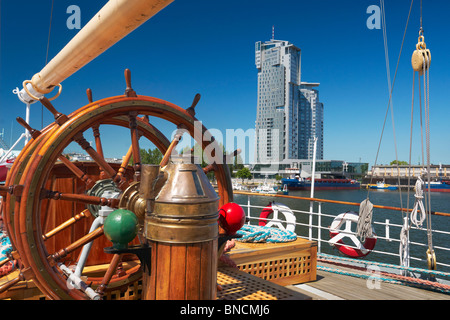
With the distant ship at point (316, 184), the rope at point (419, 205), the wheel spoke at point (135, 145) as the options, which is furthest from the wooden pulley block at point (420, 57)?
the distant ship at point (316, 184)

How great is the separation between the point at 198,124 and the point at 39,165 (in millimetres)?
901

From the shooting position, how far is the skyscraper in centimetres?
8356

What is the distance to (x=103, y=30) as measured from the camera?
4.06 feet

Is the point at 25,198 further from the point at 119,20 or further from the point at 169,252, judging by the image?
the point at 119,20

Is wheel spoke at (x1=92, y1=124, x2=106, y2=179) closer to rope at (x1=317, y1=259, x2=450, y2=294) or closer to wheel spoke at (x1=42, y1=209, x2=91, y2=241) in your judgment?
wheel spoke at (x1=42, y1=209, x2=91, y2=241)

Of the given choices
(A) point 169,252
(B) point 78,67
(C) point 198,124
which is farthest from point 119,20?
(C) point 198,124

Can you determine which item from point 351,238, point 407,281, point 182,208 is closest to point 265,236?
point 407,281

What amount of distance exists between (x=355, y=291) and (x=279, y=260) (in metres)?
0.77

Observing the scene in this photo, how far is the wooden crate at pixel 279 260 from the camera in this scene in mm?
2691

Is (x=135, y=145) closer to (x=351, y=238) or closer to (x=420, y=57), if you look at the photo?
(x=420, y=57)

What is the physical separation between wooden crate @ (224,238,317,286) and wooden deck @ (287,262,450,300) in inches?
3.8

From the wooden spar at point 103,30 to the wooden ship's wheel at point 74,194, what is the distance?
8.8 inches

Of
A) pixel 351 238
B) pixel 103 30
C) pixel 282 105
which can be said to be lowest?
pixel 351 238
